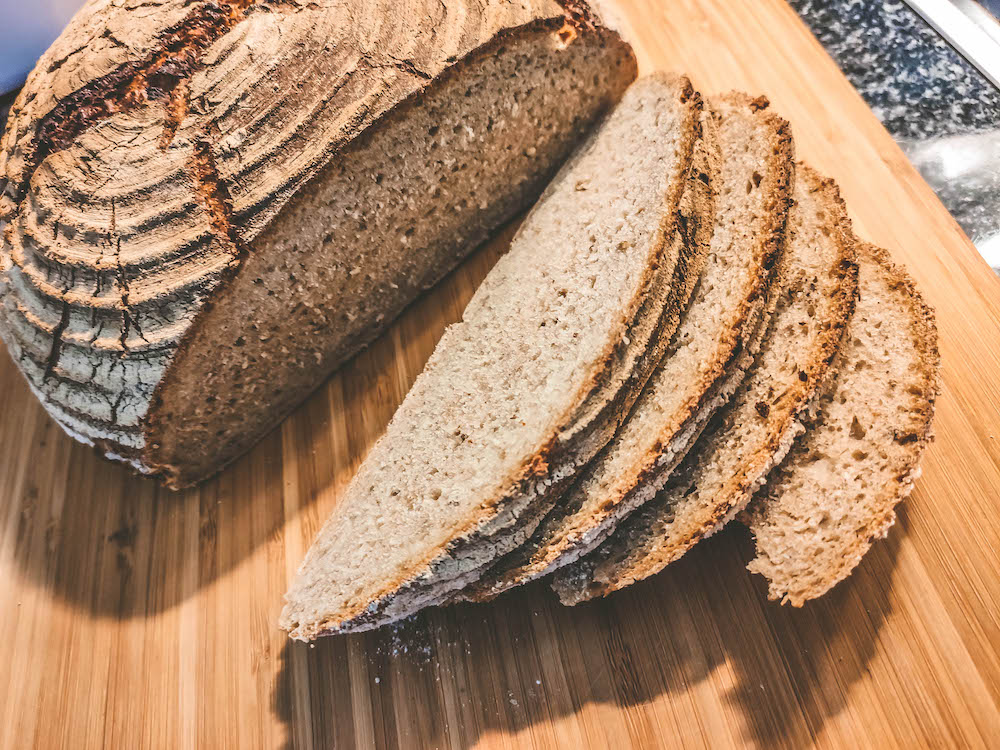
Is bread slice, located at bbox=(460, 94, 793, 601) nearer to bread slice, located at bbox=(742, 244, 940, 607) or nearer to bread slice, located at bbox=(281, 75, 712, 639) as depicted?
bread slice, located at bbox=(281, 75, 712, 639)

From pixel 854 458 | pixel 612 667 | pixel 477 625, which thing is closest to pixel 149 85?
pixel 477 625

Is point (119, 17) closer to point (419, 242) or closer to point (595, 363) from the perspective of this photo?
point (419, 242)

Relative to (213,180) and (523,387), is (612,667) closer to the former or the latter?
(523,387)

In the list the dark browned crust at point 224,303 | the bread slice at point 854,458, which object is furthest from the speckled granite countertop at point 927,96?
the dark browned crust at point 224,303

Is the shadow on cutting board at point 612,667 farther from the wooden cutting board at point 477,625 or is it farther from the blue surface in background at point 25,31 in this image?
the blue surface in background at point 25,31

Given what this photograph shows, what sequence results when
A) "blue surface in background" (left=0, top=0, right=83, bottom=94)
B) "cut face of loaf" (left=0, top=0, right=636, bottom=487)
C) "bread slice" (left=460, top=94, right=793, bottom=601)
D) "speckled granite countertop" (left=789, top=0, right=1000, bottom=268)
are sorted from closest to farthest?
"bread slice" (left=460, top=94, right=793, bottom=601) < "cut face of loaf" (left=0, top=0, right=636, bottom=487) < "speckled granite countertop" (left=789, top=0, right=1000, bottom=268) < "blue surface in background" (left=0, top=0, right=83, bottom=94)

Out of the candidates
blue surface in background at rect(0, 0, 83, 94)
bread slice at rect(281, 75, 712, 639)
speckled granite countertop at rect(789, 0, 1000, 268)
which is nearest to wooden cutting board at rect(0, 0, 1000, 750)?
speckled granite countertop at rect(789, 0, 1000, 268)
